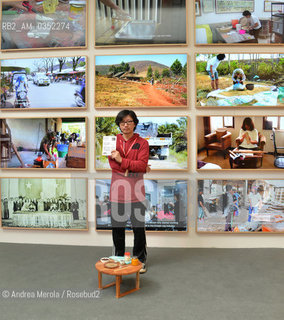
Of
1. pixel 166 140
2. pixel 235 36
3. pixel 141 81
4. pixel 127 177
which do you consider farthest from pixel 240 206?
pixel 235 36

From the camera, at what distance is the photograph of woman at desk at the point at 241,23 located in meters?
3.69

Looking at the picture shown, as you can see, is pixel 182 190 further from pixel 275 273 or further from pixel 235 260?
pixel 275 273

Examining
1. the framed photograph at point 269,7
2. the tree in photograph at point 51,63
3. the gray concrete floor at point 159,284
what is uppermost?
the framed photograph at point 269,7

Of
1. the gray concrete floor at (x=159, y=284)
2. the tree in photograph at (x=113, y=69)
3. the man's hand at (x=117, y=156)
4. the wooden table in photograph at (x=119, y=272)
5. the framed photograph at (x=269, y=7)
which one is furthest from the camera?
the tree in photograph at (x=113, y=69)

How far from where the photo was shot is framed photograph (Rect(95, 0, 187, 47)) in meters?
3.72

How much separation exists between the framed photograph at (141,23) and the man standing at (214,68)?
1.27 ft

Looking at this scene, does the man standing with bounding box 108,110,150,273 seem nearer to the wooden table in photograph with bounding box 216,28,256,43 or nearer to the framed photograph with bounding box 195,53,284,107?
the framed photograph with bounding box 195,53,284,107

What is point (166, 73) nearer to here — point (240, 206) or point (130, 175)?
point (130, 175)

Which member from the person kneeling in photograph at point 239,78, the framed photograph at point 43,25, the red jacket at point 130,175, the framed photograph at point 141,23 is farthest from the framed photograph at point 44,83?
the person kneeling in photograph at point 239,78

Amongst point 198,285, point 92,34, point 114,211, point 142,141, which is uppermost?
point 92,34

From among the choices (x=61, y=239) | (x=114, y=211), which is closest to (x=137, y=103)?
(x=114, y=211)

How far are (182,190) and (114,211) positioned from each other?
1072mm

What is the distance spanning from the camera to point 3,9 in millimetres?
3910

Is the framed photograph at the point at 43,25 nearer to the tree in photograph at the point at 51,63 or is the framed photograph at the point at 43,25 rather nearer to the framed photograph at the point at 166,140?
the tree in photograph at the point at 51,63
